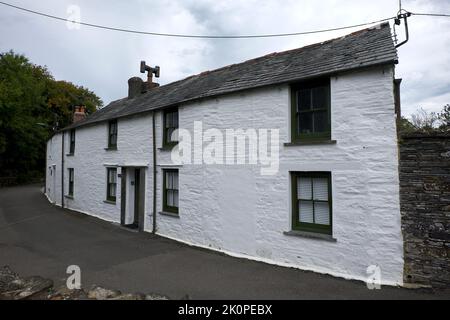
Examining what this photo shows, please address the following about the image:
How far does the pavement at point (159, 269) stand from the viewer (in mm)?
5859

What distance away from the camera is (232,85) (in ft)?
29.6

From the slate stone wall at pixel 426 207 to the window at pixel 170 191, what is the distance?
270 inches

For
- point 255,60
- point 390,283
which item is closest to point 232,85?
point 255,60

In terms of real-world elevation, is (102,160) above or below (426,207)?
above

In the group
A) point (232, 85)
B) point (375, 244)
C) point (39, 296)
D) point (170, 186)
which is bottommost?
point (39, 296)

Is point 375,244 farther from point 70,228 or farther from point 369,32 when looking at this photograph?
point 70,228

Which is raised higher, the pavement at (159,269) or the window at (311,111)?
the window at (311,111)

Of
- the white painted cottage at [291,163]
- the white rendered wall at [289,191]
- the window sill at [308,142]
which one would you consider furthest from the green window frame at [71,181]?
the window sill at [308,142]

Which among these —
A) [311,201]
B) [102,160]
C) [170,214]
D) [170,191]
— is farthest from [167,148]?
[311,201]

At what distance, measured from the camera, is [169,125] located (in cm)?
→ 1091

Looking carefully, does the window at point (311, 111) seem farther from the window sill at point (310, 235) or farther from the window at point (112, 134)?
the window at point (112, 134)

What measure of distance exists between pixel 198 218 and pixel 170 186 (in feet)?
6.43

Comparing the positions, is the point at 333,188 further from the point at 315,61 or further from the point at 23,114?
the point at 23,114

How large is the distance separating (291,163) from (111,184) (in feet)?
30.6
